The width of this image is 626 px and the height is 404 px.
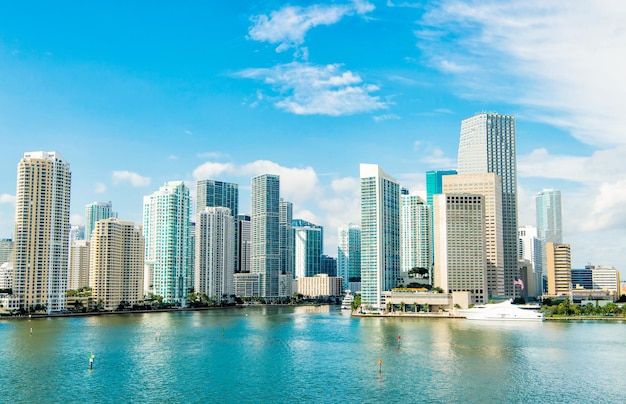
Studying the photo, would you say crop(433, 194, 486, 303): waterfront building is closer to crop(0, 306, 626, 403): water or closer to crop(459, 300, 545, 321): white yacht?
crop(459, 300, 545, 321): white yacht

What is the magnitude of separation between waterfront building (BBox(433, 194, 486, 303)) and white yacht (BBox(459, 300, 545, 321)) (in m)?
17.5

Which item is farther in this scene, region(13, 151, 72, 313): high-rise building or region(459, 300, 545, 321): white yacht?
region(13, 151, 72, 313): high-rise building

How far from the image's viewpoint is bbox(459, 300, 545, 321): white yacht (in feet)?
538

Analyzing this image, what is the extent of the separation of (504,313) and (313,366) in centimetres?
10099

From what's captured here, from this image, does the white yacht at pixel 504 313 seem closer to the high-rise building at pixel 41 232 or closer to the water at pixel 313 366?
the water at pixel 313 366

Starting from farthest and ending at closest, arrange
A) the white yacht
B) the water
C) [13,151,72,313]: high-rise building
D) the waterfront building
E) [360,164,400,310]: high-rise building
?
[360,164,400,310]: high-rise building, the waterfront building, [13,151,72,313]: high-rise building, the white yacht, the water

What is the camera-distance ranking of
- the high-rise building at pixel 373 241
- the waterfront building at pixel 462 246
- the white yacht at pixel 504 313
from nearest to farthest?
the white yacht at pixel 504 313 → the waterfront building at pixel 462 246 → the high-rise building at pixel 373 241

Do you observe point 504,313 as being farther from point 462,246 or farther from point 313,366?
point 313,366

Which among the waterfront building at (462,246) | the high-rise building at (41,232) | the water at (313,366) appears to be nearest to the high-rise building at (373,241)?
the waterfront building at (462,246)

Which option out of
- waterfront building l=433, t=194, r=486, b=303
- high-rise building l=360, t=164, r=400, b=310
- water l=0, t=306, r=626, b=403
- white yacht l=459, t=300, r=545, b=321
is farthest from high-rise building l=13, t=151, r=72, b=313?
white yacht l=459, t=300, r=545, b=321

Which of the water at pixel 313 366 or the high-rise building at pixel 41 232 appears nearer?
the water at pixel 313 366

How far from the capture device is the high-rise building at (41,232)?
179 meters

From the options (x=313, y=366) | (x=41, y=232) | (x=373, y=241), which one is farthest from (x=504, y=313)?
(x=41, y=232)

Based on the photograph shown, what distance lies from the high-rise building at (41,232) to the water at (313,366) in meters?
55.6
